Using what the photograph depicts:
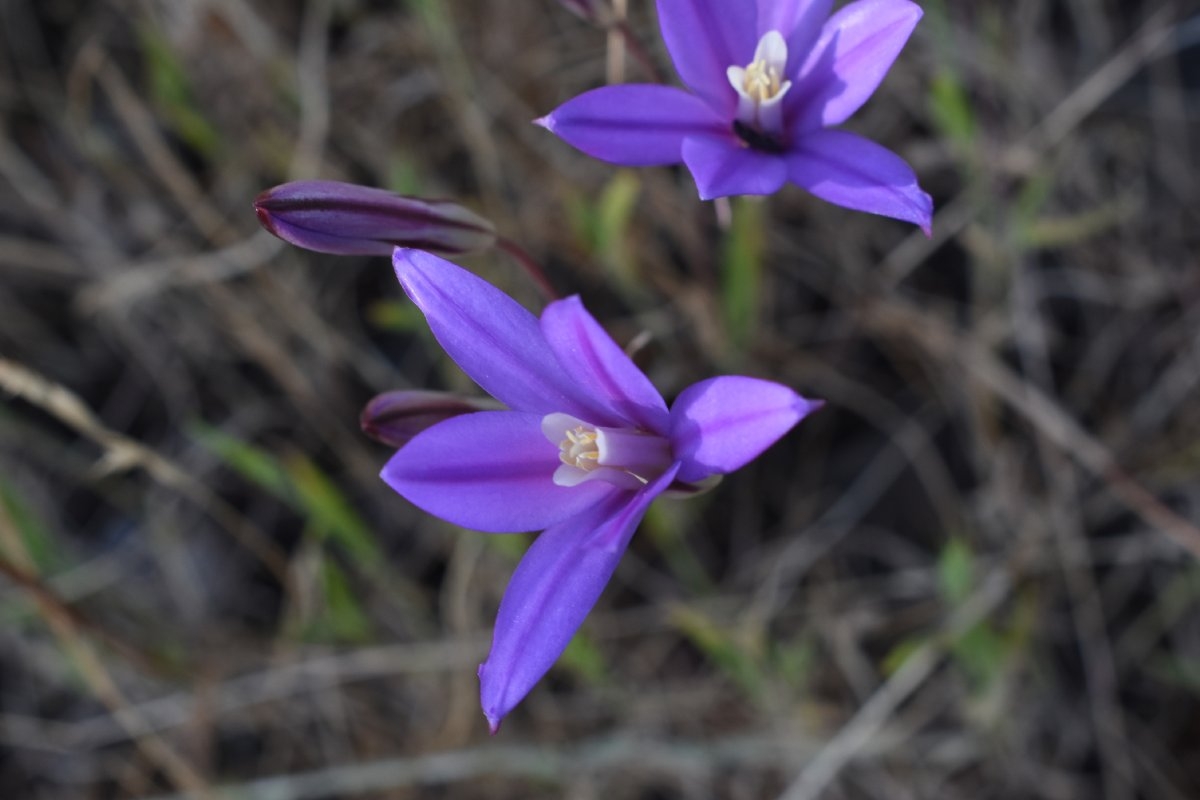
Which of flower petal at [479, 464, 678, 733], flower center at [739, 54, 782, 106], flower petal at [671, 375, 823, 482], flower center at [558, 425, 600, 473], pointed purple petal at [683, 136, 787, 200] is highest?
flower center at [739, 54, 782, 106]

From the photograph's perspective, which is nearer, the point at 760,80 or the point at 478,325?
the point at 478,325

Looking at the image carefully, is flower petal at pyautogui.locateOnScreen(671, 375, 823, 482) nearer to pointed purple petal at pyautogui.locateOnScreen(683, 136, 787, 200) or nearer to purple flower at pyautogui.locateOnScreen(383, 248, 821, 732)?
purple flower at pyautogui.locateOnScreen(383, 248, 821, 732)

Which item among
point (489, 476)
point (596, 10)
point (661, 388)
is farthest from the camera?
point (661, 388)

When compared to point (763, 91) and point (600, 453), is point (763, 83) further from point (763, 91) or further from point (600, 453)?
point (600, 453)

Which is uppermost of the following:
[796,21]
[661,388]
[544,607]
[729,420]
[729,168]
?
[796,21]

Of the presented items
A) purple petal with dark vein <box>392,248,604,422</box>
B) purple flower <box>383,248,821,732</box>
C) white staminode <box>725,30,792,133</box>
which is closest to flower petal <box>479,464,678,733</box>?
purple flower <box>383,248,821,732</box>

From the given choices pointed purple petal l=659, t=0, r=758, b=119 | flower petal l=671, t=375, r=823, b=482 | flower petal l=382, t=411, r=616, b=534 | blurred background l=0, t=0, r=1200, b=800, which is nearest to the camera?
flower petal l=671, t=375, r=823, b=482

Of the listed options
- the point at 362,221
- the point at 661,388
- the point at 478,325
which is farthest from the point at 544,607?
the point at 661,388
